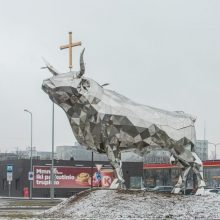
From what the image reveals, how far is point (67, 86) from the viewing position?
22.8 metres

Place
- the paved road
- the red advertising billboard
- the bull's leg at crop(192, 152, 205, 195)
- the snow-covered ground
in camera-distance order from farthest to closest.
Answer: the red advertising billboard, the paved road, the bull's leg at crop(192, 152, 205, 195), the snow-covered ground

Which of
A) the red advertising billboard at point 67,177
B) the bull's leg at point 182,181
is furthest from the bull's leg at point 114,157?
the red advertising billboard at point 67,177

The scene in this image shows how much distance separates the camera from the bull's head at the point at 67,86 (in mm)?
22812

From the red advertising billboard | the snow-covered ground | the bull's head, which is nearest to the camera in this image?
the snow-covered ground

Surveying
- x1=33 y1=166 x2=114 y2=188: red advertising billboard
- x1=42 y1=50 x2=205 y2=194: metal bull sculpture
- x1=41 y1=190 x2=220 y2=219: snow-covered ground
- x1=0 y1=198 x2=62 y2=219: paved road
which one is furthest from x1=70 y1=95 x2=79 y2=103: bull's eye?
x1=33 y1=166 x2=114 y2=188: red advertising billboard

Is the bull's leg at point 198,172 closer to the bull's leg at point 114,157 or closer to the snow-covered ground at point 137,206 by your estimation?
the snow-covered ground at point 137,206

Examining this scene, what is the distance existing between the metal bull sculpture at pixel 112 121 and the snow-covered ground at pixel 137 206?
→ 1.47 meters

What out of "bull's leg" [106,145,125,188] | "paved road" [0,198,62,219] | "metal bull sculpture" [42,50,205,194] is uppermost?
"metal bull sculpture" [42,50,205,194]

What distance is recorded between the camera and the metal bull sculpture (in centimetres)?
2295

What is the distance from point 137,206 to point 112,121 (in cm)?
371

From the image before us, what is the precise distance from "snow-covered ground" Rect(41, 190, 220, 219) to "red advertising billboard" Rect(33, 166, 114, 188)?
38060 millimetres

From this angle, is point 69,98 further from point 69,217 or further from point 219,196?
point 219,196

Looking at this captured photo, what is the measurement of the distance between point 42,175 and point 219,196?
3941 cm

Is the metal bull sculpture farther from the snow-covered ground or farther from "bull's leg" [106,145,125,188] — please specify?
the snow-covered ground
